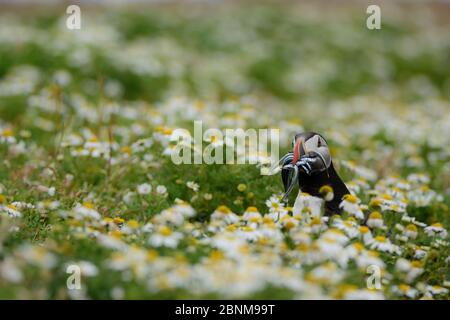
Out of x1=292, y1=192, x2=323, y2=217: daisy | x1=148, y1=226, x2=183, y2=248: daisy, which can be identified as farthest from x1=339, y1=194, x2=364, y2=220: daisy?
x1=148, y1=226, x2=183, y2=248: daisy

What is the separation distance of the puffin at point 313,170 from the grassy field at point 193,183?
0.41ft

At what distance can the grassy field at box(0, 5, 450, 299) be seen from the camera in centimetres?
301

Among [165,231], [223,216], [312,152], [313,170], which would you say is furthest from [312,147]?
[165,231]

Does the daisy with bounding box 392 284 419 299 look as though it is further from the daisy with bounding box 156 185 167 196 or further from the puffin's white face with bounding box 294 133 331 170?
the daisy with bounding box 156 185 167 196

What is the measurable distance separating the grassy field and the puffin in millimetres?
125

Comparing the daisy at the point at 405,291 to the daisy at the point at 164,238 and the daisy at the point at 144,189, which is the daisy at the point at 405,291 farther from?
the daisy at the point at 144,189

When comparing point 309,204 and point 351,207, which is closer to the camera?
point 351,207

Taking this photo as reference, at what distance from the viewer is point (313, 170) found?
12.7 ft

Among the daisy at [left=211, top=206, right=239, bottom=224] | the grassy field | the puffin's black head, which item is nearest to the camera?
the grassy field

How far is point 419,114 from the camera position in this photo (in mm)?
8359

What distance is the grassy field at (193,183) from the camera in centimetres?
301

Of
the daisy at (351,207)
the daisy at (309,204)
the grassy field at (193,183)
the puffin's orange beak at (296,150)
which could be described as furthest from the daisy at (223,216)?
the daisy at (351,207)

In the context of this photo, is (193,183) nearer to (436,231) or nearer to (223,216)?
(223,216)

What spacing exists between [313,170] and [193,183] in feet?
3.19
